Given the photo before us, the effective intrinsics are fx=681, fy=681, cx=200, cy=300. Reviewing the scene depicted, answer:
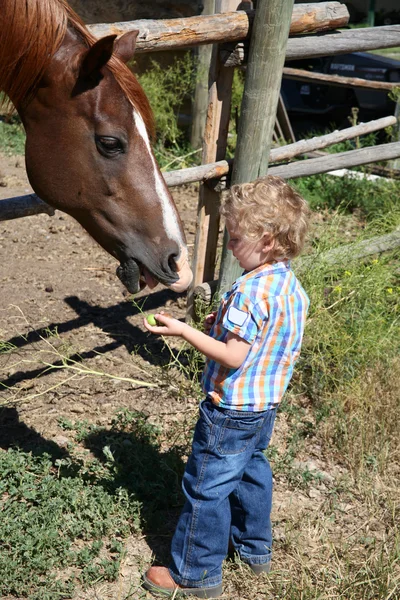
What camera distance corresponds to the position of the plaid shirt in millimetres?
2133

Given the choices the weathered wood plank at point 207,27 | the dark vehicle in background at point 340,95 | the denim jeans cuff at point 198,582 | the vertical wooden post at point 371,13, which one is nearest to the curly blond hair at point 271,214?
the weathered wood plank at point 207,27

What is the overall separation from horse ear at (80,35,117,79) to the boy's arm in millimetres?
857

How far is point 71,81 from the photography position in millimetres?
2309

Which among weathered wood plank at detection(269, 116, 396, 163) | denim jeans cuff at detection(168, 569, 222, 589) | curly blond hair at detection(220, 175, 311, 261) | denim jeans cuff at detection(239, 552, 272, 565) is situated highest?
curly blond hair at detection(220, 175, 311, 261)

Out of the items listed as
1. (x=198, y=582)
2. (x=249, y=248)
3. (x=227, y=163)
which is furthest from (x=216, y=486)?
(x=227, y=163)

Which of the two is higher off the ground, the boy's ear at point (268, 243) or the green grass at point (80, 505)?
the boy's ear at point (268, 243)

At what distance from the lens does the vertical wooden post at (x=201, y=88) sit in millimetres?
6656

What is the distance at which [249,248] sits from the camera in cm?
220

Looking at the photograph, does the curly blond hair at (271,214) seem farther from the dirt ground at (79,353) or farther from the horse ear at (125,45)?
the dirt ground at (79,353)

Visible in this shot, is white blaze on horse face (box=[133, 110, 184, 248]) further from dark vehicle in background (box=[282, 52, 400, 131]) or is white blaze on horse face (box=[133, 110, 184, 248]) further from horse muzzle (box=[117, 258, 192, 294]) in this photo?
dark vehicle in background (box=[282, 52, 400, 131])

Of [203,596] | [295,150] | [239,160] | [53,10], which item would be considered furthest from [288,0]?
[203,596]

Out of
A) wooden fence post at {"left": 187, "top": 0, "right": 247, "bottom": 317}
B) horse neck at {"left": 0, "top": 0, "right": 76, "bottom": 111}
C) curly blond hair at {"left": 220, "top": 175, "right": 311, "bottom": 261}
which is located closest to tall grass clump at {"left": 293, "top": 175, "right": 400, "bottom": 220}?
wooden fence post at {"left": 187, "top": 0, "right": 247, "bottom": 317}

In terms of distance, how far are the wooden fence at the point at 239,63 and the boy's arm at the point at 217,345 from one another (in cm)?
110

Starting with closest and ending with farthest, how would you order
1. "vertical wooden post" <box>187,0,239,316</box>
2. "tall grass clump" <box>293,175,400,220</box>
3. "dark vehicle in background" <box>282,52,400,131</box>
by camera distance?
1. "vertical wooden post" <box>187,0,239,316</box>
2. "tall grass clump" <box>293,175,400,220</box>
3. "dark vehicle in background" <box>282,52,400,131</box>
